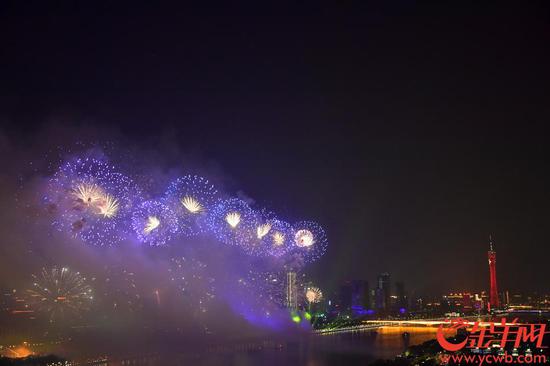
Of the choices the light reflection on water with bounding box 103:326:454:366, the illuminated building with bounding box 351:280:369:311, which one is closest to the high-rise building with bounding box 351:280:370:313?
the illuminated building with bounding box 351:280:369:311

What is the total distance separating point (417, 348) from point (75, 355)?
2432 cm

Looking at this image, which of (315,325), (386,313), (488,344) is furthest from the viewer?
(386,313)

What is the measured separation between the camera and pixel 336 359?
142ft

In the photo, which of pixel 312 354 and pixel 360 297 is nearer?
pixel 312 354

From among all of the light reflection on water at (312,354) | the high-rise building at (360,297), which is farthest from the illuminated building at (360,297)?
the light reflection on water at (312,354)

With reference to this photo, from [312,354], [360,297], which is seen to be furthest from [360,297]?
[312,354]

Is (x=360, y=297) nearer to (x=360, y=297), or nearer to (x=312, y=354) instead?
(x=360, y=297)

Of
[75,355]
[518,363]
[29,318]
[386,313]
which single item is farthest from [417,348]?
[386,313]

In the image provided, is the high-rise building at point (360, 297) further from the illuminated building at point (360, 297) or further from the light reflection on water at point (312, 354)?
the light reflection on water at point (312, 354)

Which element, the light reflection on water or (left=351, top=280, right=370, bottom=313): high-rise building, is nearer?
the light reflection on water

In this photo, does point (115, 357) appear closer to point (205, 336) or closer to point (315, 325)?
point (205, 336)

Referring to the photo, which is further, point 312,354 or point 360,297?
point 360,297

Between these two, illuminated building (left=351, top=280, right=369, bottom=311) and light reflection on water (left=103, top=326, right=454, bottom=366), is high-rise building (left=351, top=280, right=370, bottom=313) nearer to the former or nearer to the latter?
illuminated building (left=351, top=280, right=369, bottom=311)

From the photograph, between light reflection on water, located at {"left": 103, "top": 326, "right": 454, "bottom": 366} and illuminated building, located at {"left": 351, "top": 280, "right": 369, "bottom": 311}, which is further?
illuminated building, located at {"left": 351, "top": 280, "right": 369, "bottom": 311}
